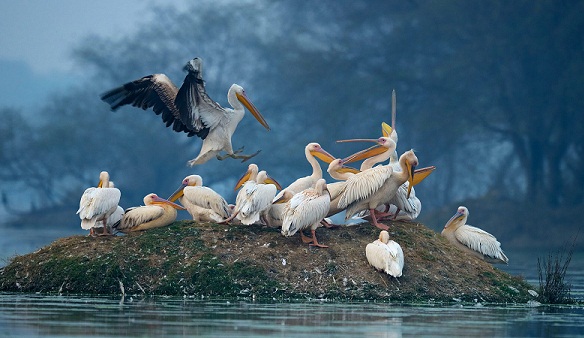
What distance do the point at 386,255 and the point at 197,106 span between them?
4.09 meters

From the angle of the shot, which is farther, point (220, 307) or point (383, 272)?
point (383, 272)

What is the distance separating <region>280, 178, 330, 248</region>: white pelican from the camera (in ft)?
47.8

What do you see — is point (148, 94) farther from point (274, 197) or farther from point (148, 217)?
point (274, 197)

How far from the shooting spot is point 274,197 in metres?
15.1

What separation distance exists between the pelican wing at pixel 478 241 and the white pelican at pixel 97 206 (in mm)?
4349

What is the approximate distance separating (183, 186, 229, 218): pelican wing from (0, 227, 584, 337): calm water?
1.75 m

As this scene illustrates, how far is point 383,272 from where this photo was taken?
14.5 m

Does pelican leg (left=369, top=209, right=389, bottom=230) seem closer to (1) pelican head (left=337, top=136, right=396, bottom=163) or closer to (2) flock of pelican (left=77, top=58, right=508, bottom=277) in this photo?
(2) flock of pelican (left=77, top=58, right=508, bottom=277)

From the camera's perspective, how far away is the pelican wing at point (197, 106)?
16.7m

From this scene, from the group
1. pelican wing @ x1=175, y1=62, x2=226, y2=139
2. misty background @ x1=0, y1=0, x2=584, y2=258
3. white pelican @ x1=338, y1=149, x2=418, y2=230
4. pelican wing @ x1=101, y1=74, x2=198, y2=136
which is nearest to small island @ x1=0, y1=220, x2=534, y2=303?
white pelican @ x1=338, y1=149, x2=418, y2=230

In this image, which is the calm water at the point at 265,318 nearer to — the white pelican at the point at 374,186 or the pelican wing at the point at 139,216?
the pelican wing at the point at 139,216

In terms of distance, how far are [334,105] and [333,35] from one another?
304 cm

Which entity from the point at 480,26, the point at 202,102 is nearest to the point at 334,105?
the point at 480,26

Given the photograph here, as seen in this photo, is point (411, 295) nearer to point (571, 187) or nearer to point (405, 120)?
point (571, 187)
